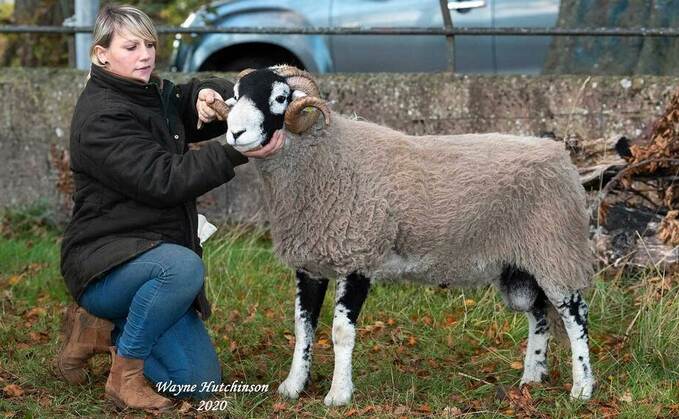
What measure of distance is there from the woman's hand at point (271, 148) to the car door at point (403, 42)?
356 cm

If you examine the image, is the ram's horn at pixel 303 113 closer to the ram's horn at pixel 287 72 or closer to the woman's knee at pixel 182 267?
the ram's horn at pixel 287 72

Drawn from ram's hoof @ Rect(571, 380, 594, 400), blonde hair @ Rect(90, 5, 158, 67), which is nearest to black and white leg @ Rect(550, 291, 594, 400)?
ram's hoof @ Rect(571, 380, 594, 400)

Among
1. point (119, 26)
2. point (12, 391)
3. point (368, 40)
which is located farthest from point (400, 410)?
point (368, 40)

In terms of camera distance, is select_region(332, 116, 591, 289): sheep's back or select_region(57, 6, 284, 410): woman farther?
select_region(332, 116, 591, 289): sheep's back

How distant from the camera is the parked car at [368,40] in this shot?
24.6 ft

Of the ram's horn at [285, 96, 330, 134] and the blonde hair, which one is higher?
the blonde hair

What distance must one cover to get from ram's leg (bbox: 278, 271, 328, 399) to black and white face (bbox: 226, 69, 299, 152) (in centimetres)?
70

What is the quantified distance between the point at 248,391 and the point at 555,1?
422 centimetres

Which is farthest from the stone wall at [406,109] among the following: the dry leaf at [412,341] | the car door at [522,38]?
the dry leaf at [412,341]

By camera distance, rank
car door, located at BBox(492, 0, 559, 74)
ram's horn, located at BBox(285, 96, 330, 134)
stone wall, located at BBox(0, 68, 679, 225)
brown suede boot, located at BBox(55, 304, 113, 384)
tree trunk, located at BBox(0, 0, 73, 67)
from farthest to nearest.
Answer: tree trunk, located at BBox(0, 0, 73, 67)
car door, located at BBox(492, 0, 559, 74)
stone wall, located at BBox(0, 68, 679, 225)
brown suede boot, located at BBox(55, 304, 113, 384)
ram's horn, located at BBox(285, 96, 330, 134)

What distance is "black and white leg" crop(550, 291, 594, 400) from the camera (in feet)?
14.4

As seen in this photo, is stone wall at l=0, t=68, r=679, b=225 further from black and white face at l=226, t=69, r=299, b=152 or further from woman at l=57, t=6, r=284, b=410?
black and white face at l=226, t=69, r=299, b=152

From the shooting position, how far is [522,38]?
7527 mm

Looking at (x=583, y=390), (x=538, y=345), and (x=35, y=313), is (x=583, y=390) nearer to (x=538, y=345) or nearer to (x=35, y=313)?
(x=538, y=345)
